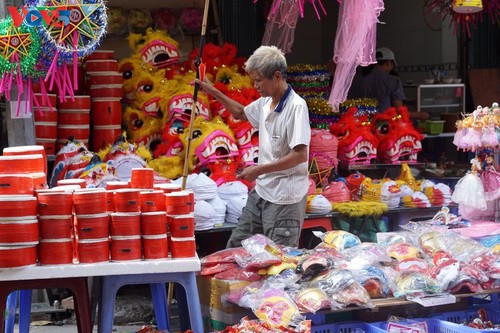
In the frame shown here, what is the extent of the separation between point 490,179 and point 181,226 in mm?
2479

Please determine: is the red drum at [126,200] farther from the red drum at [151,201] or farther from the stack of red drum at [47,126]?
the stack of red drum at [47,126]

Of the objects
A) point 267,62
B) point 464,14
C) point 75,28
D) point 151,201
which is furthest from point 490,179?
point 464,14

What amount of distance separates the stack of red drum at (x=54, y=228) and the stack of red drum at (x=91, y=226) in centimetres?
5

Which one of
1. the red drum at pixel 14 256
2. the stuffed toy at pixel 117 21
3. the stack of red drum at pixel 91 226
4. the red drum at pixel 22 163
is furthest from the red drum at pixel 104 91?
the red drum at pixel 14 256

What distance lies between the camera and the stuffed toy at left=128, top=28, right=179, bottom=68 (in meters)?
7.30

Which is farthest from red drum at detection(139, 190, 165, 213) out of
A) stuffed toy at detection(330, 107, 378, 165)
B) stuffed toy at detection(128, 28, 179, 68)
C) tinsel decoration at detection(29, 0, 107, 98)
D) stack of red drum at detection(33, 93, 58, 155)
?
stuffed toy at detection(330, 107, 378, 165)

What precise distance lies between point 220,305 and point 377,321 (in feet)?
2.66

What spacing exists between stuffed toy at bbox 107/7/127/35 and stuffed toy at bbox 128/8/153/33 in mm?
51

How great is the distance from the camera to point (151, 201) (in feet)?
14.1

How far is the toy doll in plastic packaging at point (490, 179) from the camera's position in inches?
231

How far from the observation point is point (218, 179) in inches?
270

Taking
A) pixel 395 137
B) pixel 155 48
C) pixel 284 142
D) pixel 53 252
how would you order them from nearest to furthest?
pixel 53 252, pixel 284 142, pixel 155 48, pixel 395 137

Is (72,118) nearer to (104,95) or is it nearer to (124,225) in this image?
(104,95)

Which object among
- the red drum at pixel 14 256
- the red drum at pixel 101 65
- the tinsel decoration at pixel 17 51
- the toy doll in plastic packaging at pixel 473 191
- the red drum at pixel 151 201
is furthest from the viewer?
the red drum at pixel 101 65
